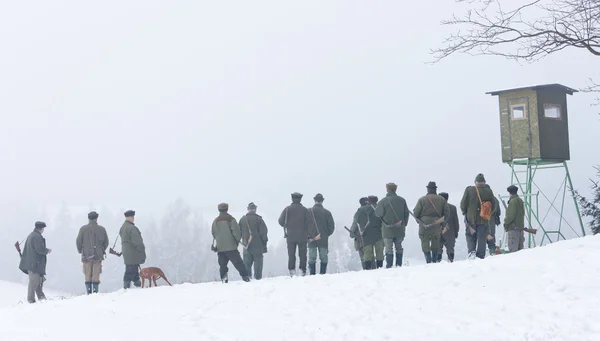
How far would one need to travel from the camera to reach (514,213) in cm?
1844

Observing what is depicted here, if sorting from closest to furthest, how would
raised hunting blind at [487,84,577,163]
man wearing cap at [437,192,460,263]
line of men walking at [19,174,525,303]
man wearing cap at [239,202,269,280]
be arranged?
line of men walking at [19,174,525,303] < man wearing cap at [437,192,460,263] < man wearing cap at [239,202,269,280] < raised hunting blind at [487,84,577,163]

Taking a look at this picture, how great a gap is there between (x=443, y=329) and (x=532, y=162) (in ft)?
56.3

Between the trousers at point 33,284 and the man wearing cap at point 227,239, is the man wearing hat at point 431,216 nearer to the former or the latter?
the man wearing cap at point 227,239

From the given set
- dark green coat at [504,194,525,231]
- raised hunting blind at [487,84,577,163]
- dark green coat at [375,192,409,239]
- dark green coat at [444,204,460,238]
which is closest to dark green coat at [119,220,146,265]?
dark green coat at [375,192,409,239]

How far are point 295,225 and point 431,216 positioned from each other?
353 centimetres

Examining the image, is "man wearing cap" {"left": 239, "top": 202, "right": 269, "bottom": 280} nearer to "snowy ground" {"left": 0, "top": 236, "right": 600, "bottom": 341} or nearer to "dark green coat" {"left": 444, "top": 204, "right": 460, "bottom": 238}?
"snowy ground" {"left": 0, "top": 236, "right": 600, "bottom": 341}

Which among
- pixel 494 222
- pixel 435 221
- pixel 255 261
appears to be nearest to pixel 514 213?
pixel 494 222

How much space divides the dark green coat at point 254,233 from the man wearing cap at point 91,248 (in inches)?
145

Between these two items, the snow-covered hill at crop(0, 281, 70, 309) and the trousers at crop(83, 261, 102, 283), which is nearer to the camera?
the trousers at crop(83, 261, 102, 283)

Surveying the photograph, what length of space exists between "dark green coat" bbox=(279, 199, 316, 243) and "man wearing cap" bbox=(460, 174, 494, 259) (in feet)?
13.5

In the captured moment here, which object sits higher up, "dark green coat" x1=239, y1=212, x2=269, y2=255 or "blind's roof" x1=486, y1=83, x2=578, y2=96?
"blind's roof" x1=486, y1=83, x2=578, y2=96

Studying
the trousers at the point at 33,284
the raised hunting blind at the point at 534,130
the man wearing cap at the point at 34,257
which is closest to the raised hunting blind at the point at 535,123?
the raised hunting blind at the point at 534,130

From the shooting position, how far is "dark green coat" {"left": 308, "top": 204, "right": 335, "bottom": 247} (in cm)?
1903

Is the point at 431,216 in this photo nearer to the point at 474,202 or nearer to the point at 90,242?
the point at 474,202
